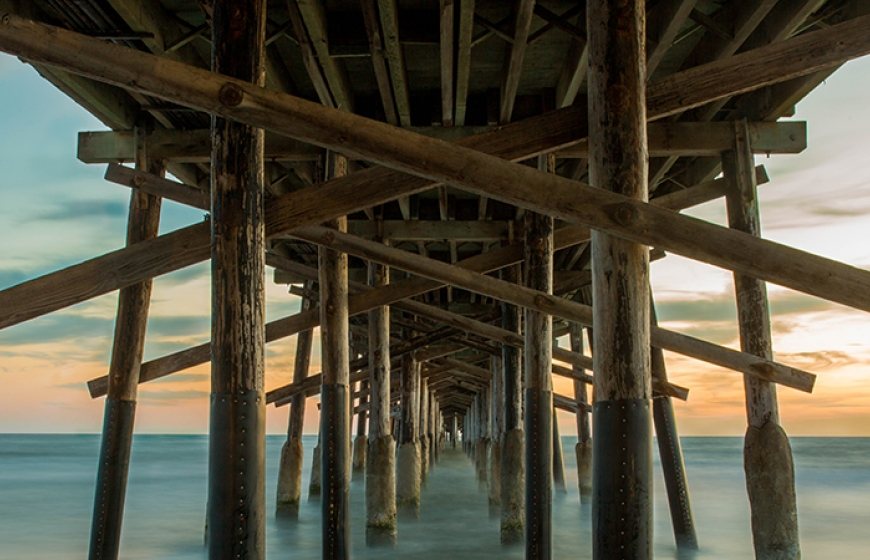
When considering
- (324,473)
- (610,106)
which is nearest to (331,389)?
(324,473)

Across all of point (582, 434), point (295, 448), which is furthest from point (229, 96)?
point (582, 434)

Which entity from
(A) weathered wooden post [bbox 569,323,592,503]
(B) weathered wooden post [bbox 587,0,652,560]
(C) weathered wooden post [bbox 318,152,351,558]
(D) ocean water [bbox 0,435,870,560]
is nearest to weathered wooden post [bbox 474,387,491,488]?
(D) ocean water [bbox 0,435,870,560]

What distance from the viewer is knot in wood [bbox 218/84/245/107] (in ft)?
13.4

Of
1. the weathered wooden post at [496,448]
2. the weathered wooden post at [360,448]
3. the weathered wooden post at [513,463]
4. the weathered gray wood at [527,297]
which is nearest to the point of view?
the weathered gray wood at [527,297]

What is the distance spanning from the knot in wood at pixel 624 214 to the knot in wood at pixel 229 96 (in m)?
1.86

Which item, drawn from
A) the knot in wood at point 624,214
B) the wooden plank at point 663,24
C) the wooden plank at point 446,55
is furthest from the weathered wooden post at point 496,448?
the knot in wood at point 624,214

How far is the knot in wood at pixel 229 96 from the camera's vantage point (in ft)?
13.4

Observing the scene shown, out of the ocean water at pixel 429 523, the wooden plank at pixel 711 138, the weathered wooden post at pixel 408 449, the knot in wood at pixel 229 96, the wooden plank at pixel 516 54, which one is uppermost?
the wooden plank at pixel 516 54

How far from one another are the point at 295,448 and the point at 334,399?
17.8ft

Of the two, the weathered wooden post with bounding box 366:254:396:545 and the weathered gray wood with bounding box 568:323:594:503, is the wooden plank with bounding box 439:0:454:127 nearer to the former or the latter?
the weathered wooden post with bounding box 366:254:396:545

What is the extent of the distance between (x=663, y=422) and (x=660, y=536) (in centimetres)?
491

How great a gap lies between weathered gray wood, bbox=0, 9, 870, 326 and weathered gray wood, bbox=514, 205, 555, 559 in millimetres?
3680

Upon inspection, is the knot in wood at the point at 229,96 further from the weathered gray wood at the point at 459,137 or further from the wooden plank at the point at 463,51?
the weathered gray wood at the point at 459,137

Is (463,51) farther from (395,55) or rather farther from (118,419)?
(118,419)
